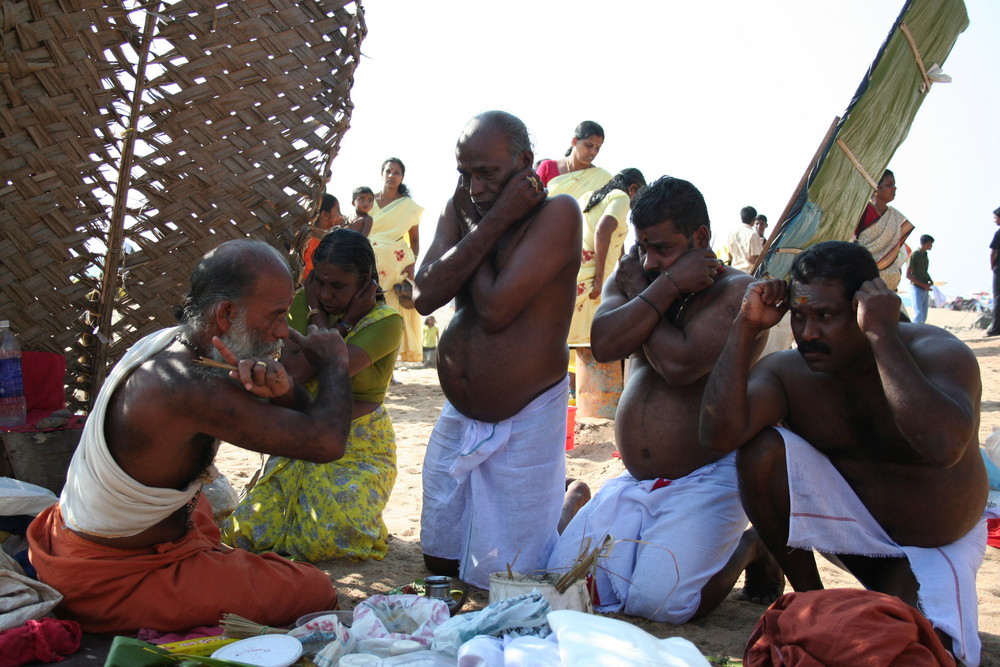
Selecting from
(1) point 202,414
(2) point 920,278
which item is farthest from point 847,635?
(2) point 920,278

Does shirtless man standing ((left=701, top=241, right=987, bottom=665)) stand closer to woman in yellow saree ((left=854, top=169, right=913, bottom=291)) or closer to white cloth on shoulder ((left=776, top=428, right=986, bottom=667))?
white cloth on shoulder ((left=776, top=428, right=986, bottom=667))

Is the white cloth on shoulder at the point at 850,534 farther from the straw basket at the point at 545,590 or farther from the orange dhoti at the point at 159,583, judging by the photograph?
the orange dhoti at the point at 159,583

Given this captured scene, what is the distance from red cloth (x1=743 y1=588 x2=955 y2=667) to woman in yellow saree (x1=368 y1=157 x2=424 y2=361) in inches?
264

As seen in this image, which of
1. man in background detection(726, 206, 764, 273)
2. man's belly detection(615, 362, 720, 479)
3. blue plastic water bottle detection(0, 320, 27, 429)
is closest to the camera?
man's belly detection(615, 362, 720, 479)

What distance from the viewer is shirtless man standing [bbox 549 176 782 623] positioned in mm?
3160

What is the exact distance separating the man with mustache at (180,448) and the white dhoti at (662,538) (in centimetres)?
121

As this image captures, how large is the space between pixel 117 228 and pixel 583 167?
4747 mm

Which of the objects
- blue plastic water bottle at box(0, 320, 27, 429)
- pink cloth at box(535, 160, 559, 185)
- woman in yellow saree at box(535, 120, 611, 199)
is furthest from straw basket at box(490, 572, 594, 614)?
pink cloth at box(535, 160, 559, 185)

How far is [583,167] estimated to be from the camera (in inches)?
305

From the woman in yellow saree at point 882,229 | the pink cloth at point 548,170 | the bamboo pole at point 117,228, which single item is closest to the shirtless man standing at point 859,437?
the bamboo pole at point 117,228

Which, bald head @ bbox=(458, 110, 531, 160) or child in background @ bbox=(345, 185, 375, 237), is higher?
child in background @ bbox=(345, 185, 375, 237)

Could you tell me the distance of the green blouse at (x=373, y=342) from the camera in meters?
3.84

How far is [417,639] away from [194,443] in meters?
0.96

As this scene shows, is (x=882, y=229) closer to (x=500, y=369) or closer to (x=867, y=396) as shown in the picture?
(x=867, y=396)
